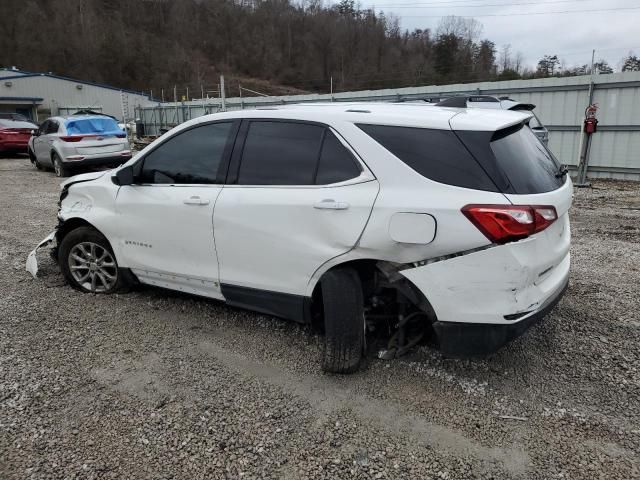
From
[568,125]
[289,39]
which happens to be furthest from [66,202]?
[289,39]

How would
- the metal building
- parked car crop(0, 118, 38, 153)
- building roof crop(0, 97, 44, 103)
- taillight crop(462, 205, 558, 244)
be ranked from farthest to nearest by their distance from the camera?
the metal building, building roof crop(0, 97, 44, 103), parked car crop(0, 118, 38, 153), taillight crop(462, 205, 558, 244)

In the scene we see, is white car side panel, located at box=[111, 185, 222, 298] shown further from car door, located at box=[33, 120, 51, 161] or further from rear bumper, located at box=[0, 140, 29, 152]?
rear bumper, located at box=[0, 140, 29, 152]

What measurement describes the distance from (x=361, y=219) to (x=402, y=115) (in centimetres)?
73

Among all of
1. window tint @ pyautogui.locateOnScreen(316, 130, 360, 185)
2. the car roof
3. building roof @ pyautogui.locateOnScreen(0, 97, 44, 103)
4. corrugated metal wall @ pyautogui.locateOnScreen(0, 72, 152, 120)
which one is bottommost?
window tint @ pyautogui.locateOnScreen(316, 130, 360, 185)

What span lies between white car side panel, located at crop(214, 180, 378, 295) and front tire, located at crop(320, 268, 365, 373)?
0.16 meters

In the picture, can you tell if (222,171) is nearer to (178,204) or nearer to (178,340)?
(178,204)

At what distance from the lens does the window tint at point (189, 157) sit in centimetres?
377

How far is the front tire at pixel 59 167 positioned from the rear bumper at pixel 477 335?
13521 mm

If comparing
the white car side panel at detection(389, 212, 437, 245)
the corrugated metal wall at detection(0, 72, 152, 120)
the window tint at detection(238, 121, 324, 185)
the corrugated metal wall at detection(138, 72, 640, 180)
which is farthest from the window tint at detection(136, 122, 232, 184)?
the corrugated metal wall at detection(0, 72, 152, 120)

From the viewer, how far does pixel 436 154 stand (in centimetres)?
293

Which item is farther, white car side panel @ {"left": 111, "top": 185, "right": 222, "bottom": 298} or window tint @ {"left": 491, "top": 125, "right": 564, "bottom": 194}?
white car side panel @ {"left": 111, "top": 185, "right": 222, "bottom": 298}

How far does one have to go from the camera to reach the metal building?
43938mm

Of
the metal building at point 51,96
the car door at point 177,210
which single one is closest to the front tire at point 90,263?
the car door at point 177,210

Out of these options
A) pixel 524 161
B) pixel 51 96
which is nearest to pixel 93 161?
pixel 524 161
